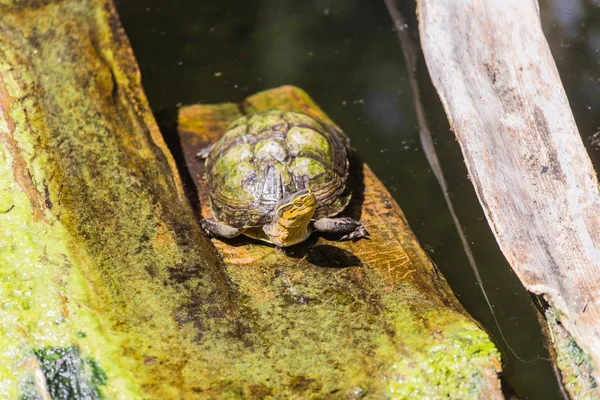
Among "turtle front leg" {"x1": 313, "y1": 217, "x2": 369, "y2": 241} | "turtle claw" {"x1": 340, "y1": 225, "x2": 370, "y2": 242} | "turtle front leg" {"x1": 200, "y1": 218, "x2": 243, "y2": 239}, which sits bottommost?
"turtle claw" {"x1": 340, "y1": 225, "x2": 370, "y2": 242}

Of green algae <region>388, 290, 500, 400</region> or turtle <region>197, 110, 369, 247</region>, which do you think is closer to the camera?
green algae <region>388, 290, 500, 400</region>

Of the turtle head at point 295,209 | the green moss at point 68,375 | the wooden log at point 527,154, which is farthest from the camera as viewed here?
the turtle head at point 295,209

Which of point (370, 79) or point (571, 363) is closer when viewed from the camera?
point (571, 363)

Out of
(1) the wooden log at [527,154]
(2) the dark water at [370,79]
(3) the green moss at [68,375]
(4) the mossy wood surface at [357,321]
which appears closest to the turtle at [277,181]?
(4) the mossy wood surface at [357,321]

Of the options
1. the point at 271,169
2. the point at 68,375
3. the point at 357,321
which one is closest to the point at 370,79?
the point at 271,169

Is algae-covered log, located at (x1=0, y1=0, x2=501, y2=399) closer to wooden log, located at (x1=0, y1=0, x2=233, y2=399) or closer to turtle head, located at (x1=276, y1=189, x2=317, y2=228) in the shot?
wooden log, located at (x1=0, y1=0, x2=233, y2=399)

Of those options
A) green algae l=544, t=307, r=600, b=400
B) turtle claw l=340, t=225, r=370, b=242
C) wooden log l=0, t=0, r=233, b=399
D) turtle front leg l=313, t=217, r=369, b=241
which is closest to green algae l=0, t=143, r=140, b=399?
wooden log l=0, t=0, r=233, b=399

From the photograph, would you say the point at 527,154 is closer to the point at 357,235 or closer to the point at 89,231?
the point at 357,235

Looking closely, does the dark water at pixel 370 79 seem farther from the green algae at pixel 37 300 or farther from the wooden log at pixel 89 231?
the green algae at pixel 37 300
